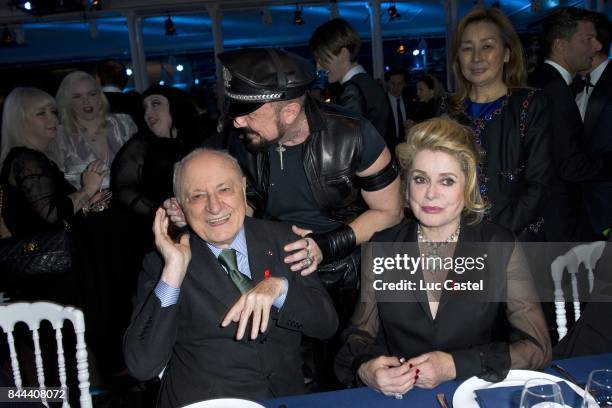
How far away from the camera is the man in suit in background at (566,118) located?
2756mm

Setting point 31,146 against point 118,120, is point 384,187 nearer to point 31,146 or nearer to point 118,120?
point 31,146

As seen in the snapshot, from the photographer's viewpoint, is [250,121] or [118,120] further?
[118,120]

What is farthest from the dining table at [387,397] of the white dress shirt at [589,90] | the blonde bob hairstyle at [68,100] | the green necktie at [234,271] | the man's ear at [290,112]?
the blonde bob hairstyle at [68,100]

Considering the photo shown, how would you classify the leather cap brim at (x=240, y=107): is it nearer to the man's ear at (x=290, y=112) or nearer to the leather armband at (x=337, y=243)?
the man's ear at (x=290, y=112)

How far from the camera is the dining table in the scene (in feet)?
4.67

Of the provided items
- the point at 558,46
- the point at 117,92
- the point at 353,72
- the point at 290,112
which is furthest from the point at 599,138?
the point at 117,92

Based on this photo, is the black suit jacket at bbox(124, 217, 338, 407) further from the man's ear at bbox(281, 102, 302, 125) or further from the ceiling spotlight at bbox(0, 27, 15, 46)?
the ceiling spotlight at bbox(0, 27, 15, 46)

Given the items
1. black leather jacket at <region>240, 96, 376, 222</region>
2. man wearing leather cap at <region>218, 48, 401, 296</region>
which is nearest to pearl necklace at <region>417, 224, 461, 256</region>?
man wearing leather cap at <region>218, 48, 401, 296</region>

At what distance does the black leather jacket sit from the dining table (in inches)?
36.6

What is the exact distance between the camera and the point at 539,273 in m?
2.82

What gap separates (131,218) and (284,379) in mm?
2124

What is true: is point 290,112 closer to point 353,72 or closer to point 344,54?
point 344,54

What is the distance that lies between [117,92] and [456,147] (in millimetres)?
3367

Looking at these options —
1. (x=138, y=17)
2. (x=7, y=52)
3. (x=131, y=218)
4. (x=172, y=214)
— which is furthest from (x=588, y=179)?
(x=7, y=52)
